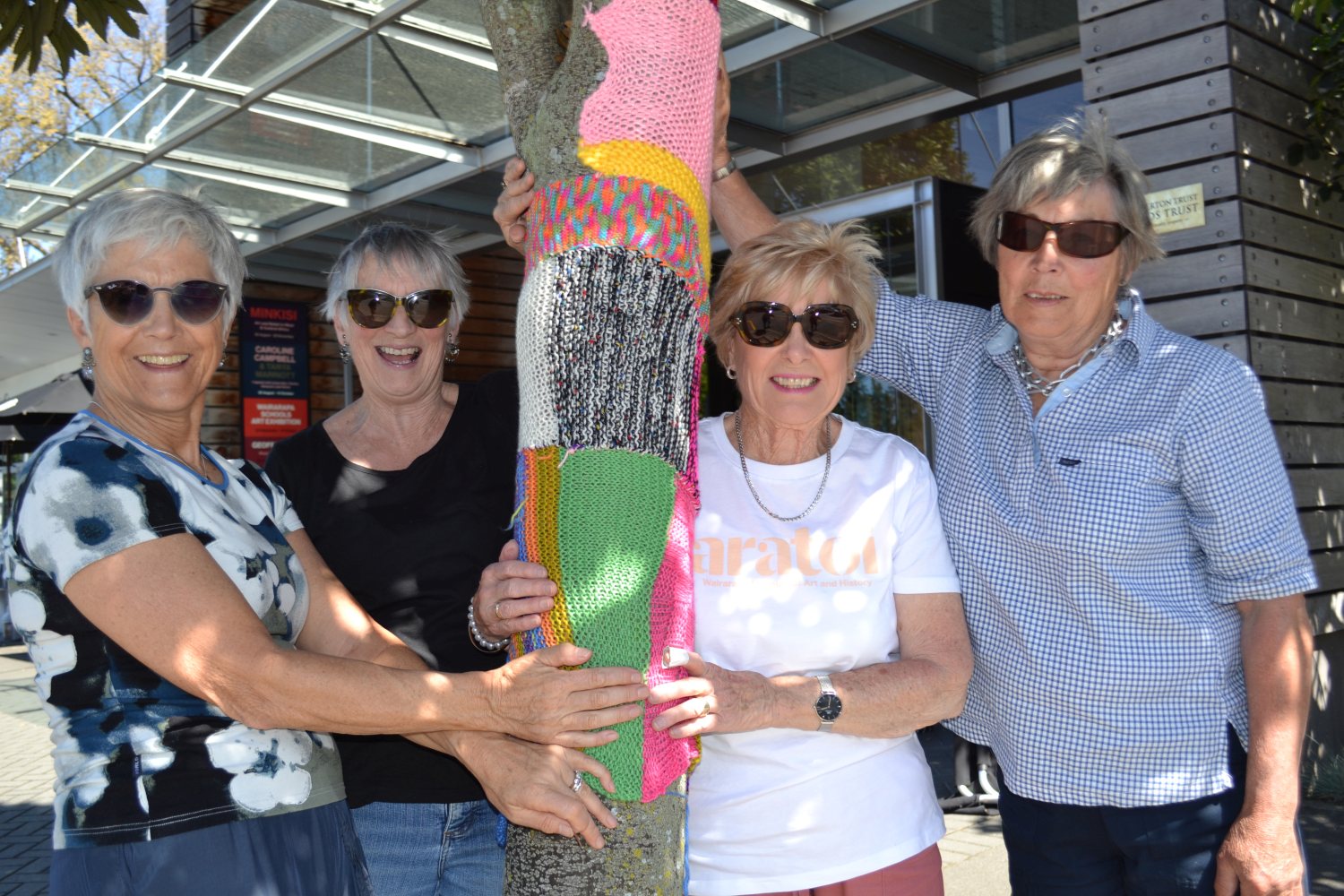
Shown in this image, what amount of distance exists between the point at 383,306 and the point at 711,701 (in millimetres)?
1284

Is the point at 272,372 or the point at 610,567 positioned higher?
the point at 272,372

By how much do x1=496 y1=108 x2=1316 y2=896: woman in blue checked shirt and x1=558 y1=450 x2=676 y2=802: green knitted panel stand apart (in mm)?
566

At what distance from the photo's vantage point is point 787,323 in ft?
7.05

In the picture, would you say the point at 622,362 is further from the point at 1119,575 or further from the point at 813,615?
the point at 1119,575

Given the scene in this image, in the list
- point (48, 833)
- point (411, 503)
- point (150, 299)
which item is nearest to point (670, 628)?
point (411, 503)

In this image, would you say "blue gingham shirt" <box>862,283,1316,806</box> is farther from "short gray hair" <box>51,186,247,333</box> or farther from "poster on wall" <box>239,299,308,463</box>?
"poster on wall" <box>239,299,308,463</box>

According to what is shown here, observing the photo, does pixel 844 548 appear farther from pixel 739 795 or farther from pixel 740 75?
pixel 740 75

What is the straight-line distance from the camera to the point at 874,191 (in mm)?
6555

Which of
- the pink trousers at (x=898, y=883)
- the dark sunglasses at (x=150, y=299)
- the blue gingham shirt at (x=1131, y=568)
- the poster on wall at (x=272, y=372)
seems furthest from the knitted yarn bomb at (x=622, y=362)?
the poster on wall at (x=272, y=372)

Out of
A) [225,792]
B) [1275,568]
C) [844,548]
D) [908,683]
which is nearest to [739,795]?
[908,683]

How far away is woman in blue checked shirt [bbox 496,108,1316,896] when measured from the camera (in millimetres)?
2068

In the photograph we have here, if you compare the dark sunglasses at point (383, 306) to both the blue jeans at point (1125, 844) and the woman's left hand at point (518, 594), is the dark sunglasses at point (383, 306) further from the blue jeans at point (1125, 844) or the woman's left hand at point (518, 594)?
the blue jeans at point (1125, 844)

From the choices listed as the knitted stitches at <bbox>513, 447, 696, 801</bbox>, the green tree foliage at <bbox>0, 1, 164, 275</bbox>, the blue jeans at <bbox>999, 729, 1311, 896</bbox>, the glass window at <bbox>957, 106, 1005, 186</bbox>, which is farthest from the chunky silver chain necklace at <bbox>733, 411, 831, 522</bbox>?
the green tree foliage at <bbox>0, 1, 164, 275</bbox>

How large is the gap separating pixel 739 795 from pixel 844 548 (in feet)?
1.66
